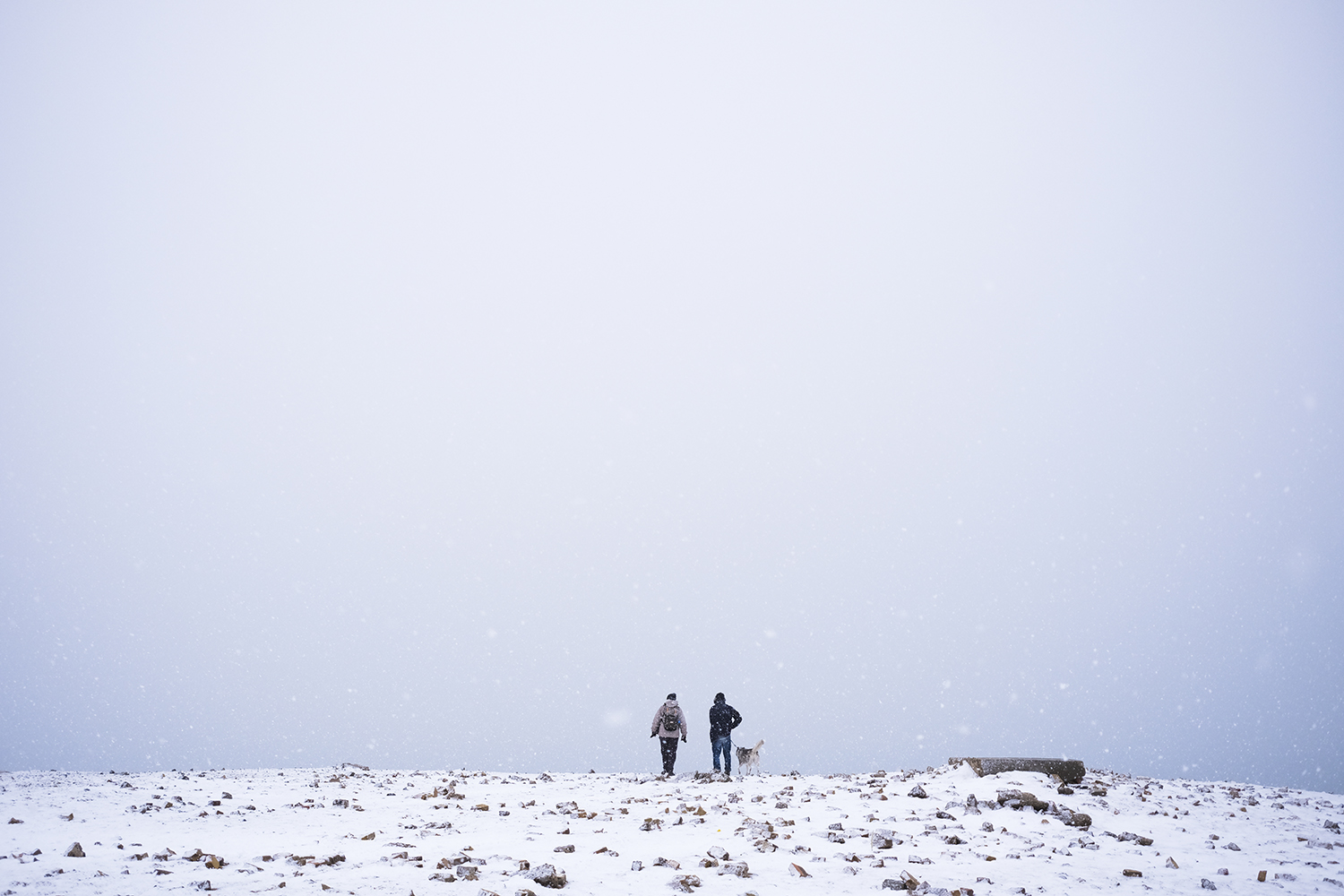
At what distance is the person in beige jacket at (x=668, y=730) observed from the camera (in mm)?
20969

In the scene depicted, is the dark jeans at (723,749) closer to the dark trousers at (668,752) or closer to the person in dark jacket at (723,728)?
the person in dark jacket at (723,728)

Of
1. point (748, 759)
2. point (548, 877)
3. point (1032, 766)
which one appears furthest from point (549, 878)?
point (748, 759)

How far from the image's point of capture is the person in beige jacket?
20969 mm

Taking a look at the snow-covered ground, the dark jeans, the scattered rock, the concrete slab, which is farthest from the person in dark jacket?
the scattered rock

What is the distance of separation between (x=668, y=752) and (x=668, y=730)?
1.93 ft

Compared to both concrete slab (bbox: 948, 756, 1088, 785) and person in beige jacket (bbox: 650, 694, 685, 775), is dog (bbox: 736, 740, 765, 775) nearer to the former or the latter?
person in beige jacket (bbox: 650, 694, 685, 775)

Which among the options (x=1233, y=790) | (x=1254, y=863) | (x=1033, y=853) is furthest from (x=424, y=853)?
(x=1233, y=790)

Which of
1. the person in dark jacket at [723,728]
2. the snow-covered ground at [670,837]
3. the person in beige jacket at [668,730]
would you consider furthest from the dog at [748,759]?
the snow-covered ground at [670,837]

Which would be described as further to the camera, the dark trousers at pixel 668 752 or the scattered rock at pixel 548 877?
the dark trousers at pixel 668 752

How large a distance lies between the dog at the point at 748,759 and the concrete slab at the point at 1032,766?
693 cm

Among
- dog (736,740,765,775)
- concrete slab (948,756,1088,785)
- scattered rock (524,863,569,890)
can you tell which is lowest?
dog (736,740,765,775)

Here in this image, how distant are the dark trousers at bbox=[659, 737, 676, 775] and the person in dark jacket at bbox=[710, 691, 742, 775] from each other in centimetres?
109

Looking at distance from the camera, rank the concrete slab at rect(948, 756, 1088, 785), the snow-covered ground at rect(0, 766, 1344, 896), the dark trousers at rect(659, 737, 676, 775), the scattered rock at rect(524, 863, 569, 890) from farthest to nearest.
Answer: the dark trousers at rect(659, 737, 676, 775) → the concrete slab at rect(948, 756, 1088, 785) → the snow-covered ground at rect(0, 766, 1344, 896) → the scattered rock at rect(524, 863, 569, 890)

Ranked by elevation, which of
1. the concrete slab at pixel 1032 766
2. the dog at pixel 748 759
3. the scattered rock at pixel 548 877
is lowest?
the dog at pixel 748 759
